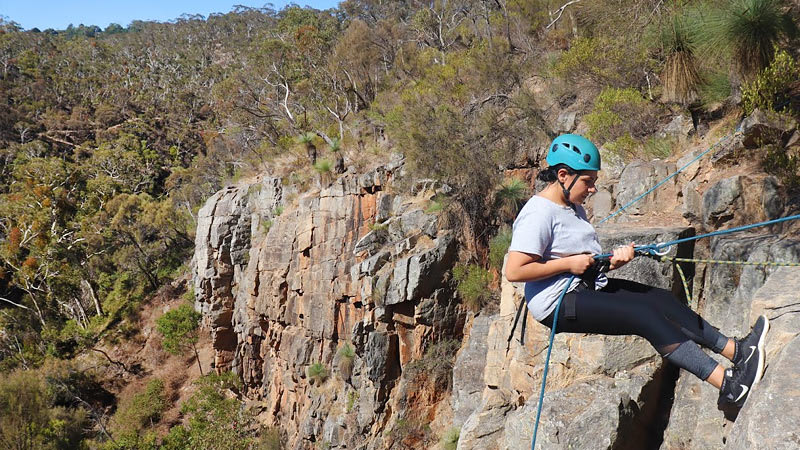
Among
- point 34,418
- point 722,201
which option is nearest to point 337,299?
point 722,201

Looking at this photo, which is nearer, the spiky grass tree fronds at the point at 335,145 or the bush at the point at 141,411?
the spiky grass tree fronds at the point at 335,145

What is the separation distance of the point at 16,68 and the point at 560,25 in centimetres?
6356

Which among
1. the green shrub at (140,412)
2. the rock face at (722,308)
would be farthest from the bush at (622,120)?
the green shrub at (140,412)

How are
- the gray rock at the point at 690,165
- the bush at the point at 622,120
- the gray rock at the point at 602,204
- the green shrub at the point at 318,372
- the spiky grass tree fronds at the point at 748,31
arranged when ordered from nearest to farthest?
the spiky grass tree fronds at the point at 748,31
the gray rock at the point at 690,165
the gray rock at the point at 602,204
the bush at the point at 622,120
the green shrub at the point at 318,372

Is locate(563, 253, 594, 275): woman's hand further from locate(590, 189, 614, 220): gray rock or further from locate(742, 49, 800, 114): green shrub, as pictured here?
locate(590, 189, 614, 220): gray rock

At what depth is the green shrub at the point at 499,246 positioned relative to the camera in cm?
1324

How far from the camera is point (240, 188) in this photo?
869 inches

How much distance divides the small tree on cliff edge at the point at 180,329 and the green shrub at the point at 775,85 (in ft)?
83.2

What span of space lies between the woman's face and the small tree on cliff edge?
85.4ft

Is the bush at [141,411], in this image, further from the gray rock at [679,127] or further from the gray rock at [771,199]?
the gray rock at [771,199]

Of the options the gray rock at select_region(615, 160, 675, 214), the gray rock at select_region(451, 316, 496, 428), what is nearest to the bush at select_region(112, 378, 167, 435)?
the gray rock at select_region(451, 316, 496, 428)

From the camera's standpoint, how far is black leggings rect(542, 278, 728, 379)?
2840mm

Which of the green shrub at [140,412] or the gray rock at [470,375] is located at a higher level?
the gray rock at [470,375]

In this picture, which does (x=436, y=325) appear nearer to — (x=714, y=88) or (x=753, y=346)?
(x=714, y=88)
